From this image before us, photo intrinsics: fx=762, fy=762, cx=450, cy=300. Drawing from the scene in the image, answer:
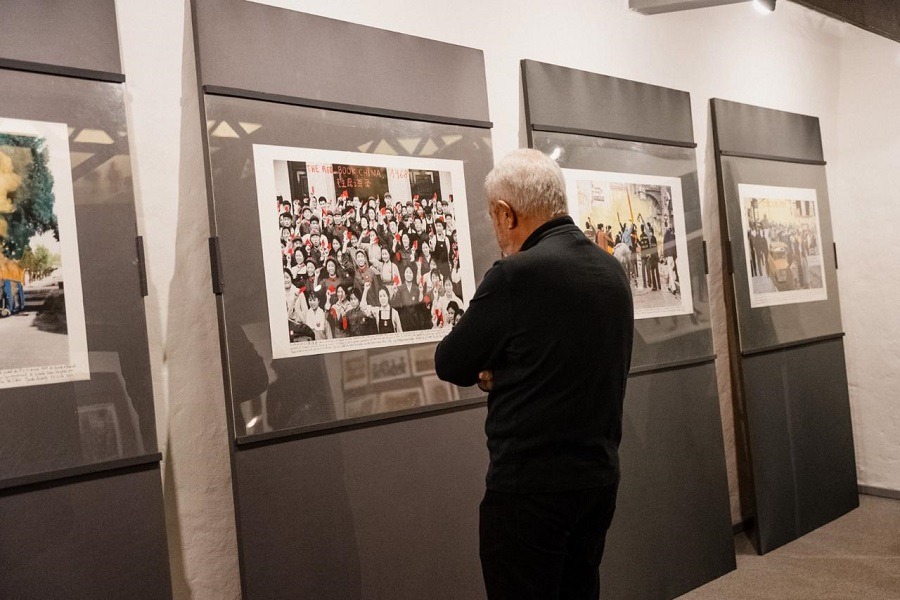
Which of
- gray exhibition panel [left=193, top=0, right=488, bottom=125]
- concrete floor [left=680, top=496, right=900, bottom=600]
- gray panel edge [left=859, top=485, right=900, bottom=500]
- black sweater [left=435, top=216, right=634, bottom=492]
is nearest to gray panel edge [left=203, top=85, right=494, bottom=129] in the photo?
gray exhibition panel [left=193, top=0, right=488, bottom=125]

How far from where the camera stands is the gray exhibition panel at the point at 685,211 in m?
3.62

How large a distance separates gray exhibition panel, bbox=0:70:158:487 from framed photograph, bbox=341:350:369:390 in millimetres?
667

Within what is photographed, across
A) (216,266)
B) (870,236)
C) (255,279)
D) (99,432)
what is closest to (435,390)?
(255,279)

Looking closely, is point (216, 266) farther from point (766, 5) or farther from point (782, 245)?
point (782, 245)

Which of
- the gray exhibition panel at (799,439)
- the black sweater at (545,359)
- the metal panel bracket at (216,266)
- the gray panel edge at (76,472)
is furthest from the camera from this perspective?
the gray exhibition panel at (799,439)

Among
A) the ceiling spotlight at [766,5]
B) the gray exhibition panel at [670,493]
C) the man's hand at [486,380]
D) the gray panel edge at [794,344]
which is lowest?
the gray exhibition panel at [670,493]

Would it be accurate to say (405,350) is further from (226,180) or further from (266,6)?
(266,6)

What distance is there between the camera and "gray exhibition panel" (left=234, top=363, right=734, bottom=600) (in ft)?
8.16

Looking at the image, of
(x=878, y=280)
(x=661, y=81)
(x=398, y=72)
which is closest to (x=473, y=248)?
(x=398, y=72)

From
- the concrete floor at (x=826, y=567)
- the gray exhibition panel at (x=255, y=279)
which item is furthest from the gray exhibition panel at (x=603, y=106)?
the concrete floor at (x=826, y=567)

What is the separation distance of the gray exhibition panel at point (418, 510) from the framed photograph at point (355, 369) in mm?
171

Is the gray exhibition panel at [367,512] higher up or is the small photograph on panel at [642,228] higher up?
the small photograph on panel at [642,228]

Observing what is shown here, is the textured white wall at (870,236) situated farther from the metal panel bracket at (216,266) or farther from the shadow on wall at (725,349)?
the metal panel bracket at (216,266)

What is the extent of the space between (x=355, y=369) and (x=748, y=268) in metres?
2.76
